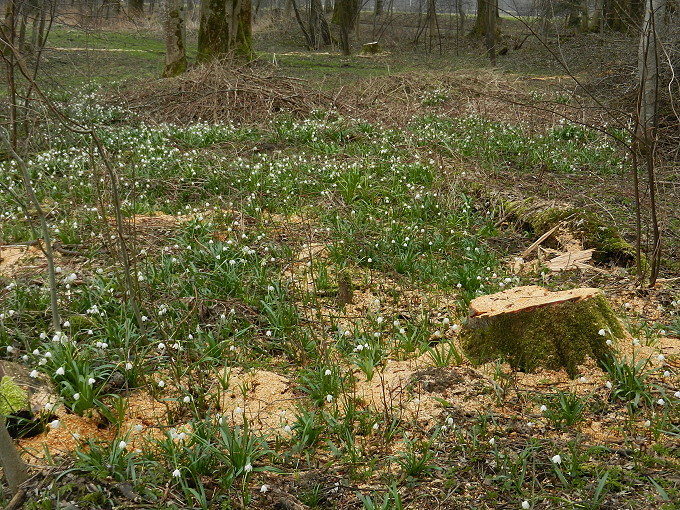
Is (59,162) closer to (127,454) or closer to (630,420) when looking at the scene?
(127,454)

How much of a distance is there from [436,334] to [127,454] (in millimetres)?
2351

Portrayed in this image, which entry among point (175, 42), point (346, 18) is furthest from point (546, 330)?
point (346, 18)

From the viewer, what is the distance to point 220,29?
14625mm

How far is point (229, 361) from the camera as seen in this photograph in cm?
430

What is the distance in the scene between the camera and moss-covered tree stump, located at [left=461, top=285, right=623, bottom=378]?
4008mm

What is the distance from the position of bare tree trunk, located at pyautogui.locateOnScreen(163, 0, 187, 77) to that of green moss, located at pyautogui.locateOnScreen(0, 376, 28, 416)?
12764 mm

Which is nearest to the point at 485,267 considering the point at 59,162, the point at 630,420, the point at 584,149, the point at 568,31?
the point at 630,420

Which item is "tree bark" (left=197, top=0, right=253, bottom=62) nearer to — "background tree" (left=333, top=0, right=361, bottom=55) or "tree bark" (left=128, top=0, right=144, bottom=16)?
"background tree" (left=333, top=0, right=361, bottom=55)

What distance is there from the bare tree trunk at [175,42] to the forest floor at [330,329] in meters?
5.66

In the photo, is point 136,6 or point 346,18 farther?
point 136,6

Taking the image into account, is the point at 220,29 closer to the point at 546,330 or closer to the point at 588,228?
the point at 588,228

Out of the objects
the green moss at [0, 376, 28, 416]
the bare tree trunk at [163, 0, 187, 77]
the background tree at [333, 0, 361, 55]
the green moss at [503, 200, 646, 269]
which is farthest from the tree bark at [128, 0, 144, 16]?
the green moss at [0, 376, 28, 416]

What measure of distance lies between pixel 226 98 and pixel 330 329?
833cm

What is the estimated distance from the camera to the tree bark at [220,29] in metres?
14.6
